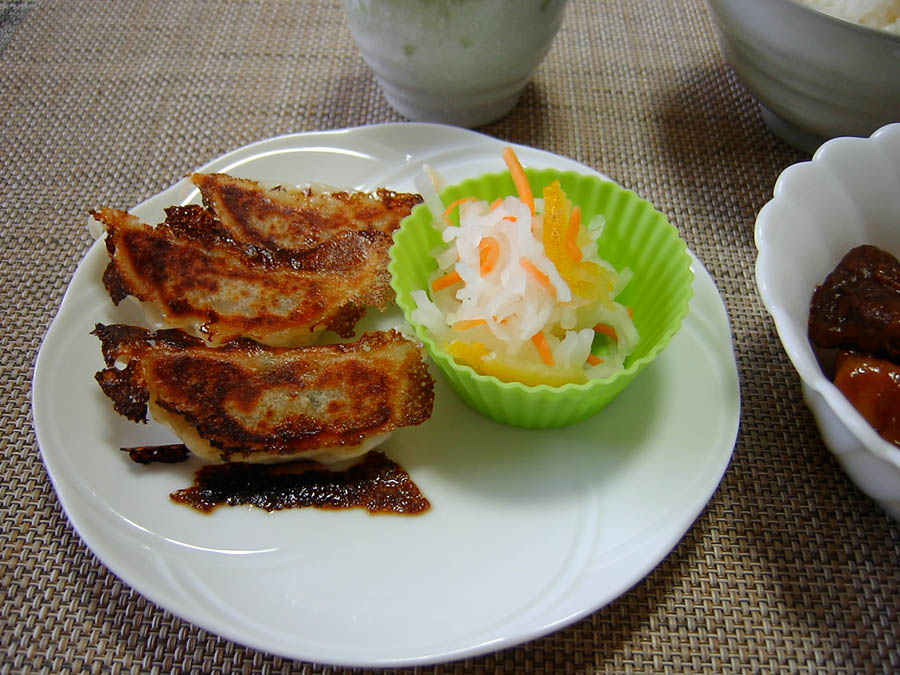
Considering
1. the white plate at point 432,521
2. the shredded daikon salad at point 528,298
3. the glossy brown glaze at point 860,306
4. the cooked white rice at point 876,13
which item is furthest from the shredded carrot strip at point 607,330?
the cooked white rice at point 876,13

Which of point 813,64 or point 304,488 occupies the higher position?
point 813,64

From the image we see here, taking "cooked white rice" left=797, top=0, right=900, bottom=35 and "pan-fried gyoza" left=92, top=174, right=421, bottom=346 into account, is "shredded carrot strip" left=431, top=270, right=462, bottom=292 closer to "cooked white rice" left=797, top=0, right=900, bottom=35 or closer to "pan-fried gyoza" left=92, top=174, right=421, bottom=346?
"pan-fried gyoza" left=92, top=174, right=421, bottom=346

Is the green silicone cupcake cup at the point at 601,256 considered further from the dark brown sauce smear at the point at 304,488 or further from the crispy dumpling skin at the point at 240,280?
the dark brown sauce smear at the point at 304,488

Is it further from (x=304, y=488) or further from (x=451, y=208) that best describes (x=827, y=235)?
(x=304, y=488)

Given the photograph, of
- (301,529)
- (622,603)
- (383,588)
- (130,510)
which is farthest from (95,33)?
(622,603)

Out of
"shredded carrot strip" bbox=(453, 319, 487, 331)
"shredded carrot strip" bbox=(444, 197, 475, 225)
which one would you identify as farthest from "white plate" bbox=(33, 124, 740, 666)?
"shredded carrot strip" bbox=(444, 197, 475, 225)

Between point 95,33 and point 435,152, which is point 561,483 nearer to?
point 435,152

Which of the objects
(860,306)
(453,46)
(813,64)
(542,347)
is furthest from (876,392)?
(453,46)
